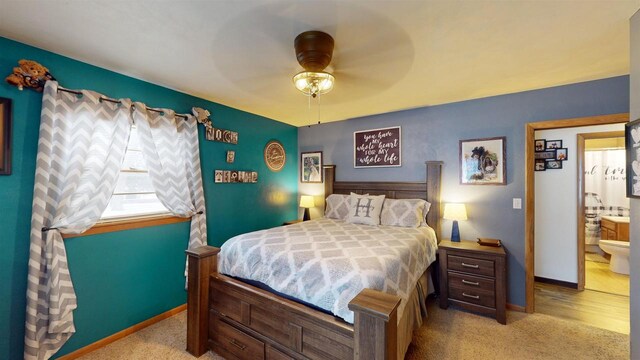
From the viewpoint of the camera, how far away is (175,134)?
2.62 m

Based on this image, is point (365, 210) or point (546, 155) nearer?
point (365, 210)

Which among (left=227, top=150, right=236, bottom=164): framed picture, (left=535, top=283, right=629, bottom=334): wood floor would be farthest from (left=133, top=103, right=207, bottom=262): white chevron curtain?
(left=535, top=283, right=629, bottom=334): wood floor

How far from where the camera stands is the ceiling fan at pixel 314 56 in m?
1.63

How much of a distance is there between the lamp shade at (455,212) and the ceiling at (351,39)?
51.7 inches

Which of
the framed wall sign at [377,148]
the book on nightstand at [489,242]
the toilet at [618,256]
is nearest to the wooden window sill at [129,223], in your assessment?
the framed wall sign at [377,148]

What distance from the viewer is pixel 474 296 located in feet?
8.32

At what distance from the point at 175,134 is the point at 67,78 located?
2.88 feet

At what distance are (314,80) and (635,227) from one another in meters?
2.18

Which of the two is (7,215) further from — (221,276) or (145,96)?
(221,276)

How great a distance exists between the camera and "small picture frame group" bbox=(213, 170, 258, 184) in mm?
3083

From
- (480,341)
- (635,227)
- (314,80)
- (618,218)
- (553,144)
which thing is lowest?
(480,341)

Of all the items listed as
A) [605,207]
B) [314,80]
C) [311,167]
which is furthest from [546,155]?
[314,80]

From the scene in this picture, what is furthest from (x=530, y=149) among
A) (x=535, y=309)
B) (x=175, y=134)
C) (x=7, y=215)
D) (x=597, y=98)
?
(x=7, y=215)

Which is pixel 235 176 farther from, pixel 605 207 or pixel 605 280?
pixel 605 207
